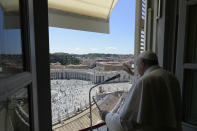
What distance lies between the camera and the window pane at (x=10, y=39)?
41 centimetres

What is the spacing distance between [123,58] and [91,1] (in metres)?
0.82

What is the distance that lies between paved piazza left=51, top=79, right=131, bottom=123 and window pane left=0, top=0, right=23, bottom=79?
1123 millimetres

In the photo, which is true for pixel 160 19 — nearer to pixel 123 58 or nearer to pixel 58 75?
pixel 123 58

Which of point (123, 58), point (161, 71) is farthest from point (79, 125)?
point (161, 71)

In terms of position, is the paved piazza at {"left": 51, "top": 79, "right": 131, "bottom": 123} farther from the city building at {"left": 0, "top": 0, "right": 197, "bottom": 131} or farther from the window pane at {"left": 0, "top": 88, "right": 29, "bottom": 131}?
the window pane at {"left": 0, "top": 88, "right": 29, "bottom": 131}

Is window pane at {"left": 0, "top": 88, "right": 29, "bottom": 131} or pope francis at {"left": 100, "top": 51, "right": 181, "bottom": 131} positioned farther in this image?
pope francis at {"left": 100, "top": 51, "right": 181, "bottom": 131}

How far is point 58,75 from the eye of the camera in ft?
4.98

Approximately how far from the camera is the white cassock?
0.90 meters

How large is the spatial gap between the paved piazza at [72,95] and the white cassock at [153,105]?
74 cm

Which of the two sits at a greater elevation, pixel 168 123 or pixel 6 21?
pixel 6 21

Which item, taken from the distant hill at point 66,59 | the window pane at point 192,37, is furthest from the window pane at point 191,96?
the distant hill at point 66,59

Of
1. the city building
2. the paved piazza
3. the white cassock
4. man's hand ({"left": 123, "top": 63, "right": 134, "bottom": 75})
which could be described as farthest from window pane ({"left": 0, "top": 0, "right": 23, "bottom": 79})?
A: man's hand ({"left": 123, "top": 63, "right": 134, "bottom": 75})

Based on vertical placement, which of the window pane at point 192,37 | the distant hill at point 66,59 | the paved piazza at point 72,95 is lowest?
the paved piazza at point 72,95

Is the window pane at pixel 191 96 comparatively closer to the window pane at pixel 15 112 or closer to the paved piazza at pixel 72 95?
the paved piazza at pixel 72 95
